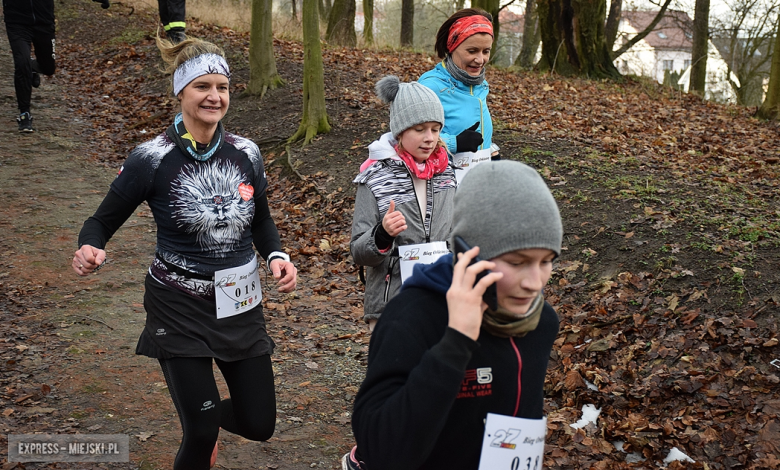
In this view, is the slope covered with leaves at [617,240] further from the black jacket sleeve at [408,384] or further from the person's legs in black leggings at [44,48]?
the black jacket sleeve at [408,384]

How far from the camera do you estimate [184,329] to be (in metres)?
3.39

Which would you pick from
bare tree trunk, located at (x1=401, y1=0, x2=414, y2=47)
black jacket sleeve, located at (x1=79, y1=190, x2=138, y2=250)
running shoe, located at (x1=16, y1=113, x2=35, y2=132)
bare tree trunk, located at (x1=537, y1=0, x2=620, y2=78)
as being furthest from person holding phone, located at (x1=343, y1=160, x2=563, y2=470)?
bare tree trunk, located at (x1=401, y1=0, x2=414, y2=47)

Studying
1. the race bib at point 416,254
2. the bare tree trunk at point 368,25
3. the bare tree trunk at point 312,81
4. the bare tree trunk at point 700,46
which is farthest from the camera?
the bare tree trunk at point 700,46

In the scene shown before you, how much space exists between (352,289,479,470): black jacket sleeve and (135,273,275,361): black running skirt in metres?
1.58

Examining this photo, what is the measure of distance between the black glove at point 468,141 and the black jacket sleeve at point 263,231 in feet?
4.83

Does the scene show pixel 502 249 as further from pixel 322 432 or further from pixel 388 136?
pixel 322 432

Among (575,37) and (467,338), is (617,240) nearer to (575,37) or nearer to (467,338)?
(467,338)

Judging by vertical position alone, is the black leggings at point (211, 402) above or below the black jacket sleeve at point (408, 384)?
below

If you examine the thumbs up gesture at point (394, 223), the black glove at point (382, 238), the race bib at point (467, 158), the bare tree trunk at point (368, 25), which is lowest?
the black glove at point (382, 238)

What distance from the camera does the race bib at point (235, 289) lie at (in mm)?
3457

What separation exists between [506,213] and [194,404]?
2.06m

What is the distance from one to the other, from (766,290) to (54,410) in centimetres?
557

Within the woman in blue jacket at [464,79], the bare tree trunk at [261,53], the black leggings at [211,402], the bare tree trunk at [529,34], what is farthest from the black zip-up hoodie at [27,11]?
the bare tree trunk at [529,34]

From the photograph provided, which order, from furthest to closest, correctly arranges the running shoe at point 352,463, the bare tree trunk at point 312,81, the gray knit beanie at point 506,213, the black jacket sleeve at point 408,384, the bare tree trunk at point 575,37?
the bare tree trunk at point 575,37, the bare tree trunk at point 312,81, the running shoe at point 352,463, the gray knit beanie at point 506,213, the black jacket sleeve at point 408,384
